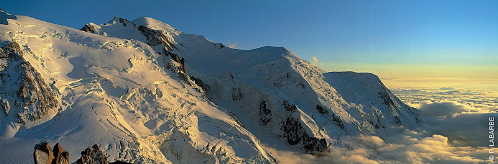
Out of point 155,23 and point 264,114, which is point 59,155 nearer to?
Answer: point 264,114

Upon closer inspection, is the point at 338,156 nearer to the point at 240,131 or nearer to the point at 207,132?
the point at 240,131

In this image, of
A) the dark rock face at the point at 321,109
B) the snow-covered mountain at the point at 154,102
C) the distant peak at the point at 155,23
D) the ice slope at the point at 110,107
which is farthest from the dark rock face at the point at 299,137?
the distant peak at the point at 155,23

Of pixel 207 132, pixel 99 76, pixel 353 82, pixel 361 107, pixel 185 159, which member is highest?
pixel 353 82

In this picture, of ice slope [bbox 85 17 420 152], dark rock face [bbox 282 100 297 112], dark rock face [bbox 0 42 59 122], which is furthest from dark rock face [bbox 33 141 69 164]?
dark rock face [bbox 282 100 297 112]

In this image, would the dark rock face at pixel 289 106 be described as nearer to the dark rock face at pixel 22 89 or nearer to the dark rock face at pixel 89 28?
the dark rock face at pixel 22 89

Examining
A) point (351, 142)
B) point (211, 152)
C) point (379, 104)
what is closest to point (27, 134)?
point (211, 152)

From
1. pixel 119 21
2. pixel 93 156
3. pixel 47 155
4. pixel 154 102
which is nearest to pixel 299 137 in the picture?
pixel 154 102

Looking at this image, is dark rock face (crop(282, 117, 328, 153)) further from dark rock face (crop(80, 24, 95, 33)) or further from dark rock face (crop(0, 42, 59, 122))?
dark rock face (crop(80, 24, 95, 33))
